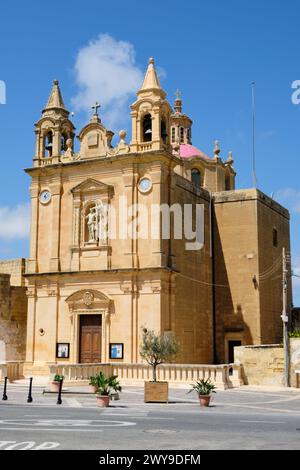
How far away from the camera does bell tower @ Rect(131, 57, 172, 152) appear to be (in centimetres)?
3375

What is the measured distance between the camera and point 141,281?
32781 mm

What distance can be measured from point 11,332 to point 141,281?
10.4 m

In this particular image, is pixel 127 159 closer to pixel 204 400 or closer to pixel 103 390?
pixel 103 390

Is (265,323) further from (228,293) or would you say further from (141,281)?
(141,281)

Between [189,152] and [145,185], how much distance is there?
14429 mm

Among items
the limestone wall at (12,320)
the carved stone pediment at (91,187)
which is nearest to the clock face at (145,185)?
the carved stone pediment at (91,187)

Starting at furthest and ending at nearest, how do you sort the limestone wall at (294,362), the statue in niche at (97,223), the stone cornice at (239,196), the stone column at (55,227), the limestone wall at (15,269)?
the limestone wall at (15,269) → the stone cornice at (239,196) → the stone column at (55,227) → the statue in niche at (97,223) → the limestone wall at (294,362)

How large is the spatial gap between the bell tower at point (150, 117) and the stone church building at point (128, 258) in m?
0.06

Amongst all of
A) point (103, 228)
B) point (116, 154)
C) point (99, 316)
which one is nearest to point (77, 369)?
point (99, 316)

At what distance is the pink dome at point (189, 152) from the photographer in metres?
46.7

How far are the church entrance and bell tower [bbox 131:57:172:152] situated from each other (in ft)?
29.7

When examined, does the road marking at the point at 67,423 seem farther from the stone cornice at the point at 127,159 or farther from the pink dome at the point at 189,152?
the pink dome at the point at 189,152

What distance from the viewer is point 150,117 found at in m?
34.7

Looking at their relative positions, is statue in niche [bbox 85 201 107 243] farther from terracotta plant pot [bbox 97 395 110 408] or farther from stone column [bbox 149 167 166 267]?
terracotta plant pot [bbox 97 395 110 408]
